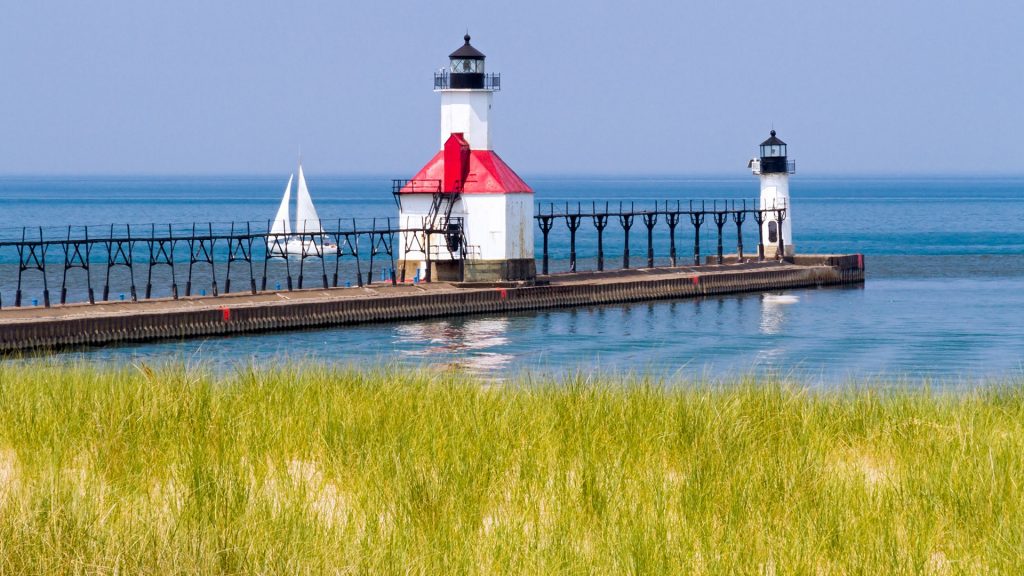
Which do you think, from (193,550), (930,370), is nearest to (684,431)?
(193,550)

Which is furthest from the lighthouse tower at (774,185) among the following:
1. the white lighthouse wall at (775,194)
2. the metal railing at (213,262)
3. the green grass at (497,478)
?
the green grass at (497,478)

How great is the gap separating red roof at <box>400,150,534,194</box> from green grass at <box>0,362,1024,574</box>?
134 feet

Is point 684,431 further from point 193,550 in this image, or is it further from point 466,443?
point 193,550

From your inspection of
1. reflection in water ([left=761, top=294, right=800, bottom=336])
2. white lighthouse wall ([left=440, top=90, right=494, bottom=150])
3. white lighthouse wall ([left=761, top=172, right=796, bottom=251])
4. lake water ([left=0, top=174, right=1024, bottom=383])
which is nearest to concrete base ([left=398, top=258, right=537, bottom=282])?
lake water ([left=0, top=174, right=1024, bottom=383])

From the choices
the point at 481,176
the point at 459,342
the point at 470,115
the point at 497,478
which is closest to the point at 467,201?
the point at 481,176

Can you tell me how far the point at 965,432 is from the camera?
13.4 m

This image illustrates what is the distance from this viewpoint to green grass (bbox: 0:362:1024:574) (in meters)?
9.85

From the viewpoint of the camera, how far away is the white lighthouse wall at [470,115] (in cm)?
5844

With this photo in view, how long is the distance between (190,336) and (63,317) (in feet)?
14.0

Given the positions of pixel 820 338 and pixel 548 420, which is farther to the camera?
pixel 820 338

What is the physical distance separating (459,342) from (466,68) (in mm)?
16006

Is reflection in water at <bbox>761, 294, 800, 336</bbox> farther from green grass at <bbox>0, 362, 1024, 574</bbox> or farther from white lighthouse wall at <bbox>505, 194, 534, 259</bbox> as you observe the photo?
green grass at <bbox>0, 362, 1024, 574</bbox>

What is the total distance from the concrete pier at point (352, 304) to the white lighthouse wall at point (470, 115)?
628 cm

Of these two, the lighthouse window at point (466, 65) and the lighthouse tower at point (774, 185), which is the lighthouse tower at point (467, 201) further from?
the lighthouse tower at point (774, 185)
